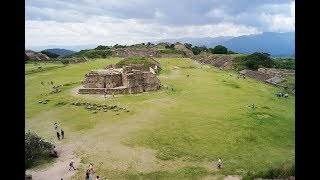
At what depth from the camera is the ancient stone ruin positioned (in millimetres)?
35438

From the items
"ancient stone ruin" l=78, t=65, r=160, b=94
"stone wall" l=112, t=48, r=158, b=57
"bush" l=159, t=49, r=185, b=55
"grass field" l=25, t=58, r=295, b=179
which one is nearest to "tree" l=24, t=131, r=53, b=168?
"grass field" l=25, t=58, r=295, b=179

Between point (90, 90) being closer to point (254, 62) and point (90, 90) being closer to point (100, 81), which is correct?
point (100, 81)

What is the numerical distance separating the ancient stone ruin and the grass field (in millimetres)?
1520

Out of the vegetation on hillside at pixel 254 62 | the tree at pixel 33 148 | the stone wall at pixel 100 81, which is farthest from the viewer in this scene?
the vegetation on hillside at pixel 254 62

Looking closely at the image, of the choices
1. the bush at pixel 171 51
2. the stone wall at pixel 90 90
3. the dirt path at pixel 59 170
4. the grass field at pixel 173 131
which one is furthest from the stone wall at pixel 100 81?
the bush at pixel 171 51

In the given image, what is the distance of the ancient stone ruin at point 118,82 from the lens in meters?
35.4

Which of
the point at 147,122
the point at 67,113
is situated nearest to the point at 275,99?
the point at 147,122

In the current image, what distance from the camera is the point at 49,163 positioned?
16.4 meters

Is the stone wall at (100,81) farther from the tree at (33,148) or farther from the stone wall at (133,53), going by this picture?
the stone wall at (133,53)

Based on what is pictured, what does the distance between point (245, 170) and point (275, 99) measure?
20.8m

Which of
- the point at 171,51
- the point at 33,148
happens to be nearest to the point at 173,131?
the point at 33,148

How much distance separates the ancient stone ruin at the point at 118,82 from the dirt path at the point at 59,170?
1766cm

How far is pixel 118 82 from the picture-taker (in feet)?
124
